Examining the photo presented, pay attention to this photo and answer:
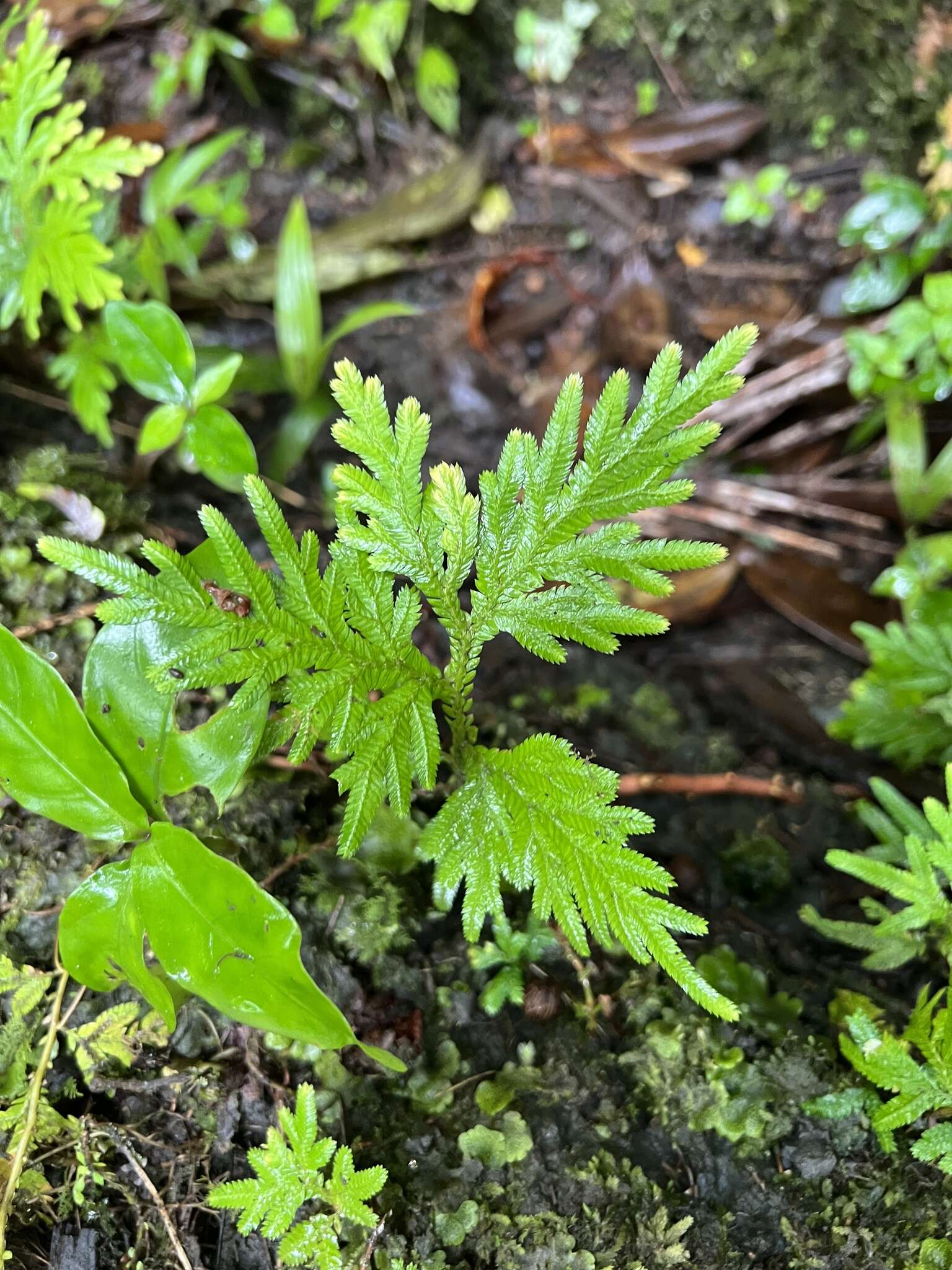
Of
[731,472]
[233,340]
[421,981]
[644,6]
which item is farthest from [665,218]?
[421,981]

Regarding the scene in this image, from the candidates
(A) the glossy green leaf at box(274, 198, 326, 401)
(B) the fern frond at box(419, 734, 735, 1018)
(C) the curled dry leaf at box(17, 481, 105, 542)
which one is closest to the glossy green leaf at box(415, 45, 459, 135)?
(A) the glossy green leaf at box(274, 198, 326, 401)

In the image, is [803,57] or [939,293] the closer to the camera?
[939,293]

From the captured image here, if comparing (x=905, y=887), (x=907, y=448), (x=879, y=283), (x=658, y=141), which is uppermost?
(x=658, y=141)

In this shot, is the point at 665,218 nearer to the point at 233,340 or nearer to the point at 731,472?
the point at 731,472

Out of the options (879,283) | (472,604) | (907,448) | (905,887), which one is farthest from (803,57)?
(905,887)

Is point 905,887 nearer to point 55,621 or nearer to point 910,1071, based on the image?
point 910,1071
